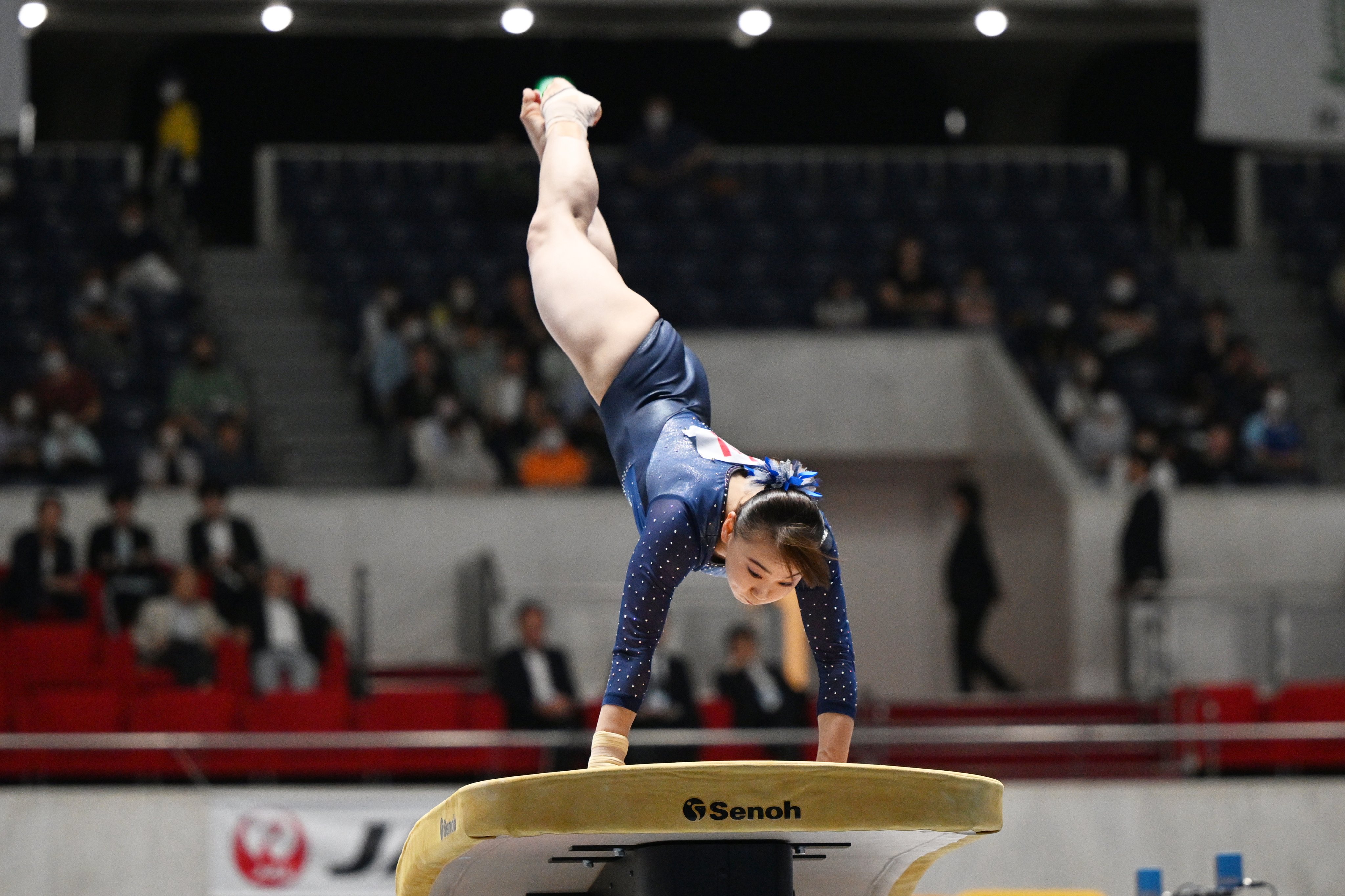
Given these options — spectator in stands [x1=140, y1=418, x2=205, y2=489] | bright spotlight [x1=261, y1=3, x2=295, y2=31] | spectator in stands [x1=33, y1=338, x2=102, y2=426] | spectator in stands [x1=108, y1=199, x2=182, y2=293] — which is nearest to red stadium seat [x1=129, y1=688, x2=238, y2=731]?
spectator in stands [x1=140, y1=418, x2=205, y2=489]

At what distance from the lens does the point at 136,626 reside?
344 inches

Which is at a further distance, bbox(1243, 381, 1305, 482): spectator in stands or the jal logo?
bbox(1243, 381, 1305, 482): spectator in stands

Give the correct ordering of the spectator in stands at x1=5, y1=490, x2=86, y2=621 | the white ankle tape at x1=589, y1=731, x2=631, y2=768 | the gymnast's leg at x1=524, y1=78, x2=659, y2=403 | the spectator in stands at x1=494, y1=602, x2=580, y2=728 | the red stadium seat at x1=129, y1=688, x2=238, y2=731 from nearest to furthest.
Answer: the white ankle tape at x1=589, y1=731, x2=631, y2=768
the gymnast's leg at x1=524, y1=78, x2=659, y2=403
the red stadium seat at x1=129, y1=688, x2=238, y2=731
the spectator in stands at x1=494, y1=602, x2=580, y2=728
the spectator in stands at x1=5, y1=490, x2=86, y2=621

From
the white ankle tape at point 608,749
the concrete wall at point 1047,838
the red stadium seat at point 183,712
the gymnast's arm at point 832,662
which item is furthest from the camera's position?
the red stadium seat at point 183,712

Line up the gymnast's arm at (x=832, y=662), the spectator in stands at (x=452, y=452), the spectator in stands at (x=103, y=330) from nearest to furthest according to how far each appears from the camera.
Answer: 1. the gymnast's arm at (x=832, y=662)
2. the spectator in stands at (x=452, y=452)
3. the spectator in stands at (x=103, y=330)

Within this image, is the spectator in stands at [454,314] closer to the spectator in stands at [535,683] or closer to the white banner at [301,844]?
the spectator in stands at [535,683]

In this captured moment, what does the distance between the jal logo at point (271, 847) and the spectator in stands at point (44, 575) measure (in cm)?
203

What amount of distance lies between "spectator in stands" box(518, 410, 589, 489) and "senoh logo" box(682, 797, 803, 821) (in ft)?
27.4

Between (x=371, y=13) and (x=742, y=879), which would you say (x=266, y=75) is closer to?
(x=371, y=13)

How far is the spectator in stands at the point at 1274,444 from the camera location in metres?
11.0

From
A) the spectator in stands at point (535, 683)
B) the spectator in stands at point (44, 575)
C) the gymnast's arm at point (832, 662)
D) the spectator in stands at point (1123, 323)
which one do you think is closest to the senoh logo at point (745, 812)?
the gymnast's arm at point (832, 662)

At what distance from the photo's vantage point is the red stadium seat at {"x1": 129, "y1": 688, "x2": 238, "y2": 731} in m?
7.96

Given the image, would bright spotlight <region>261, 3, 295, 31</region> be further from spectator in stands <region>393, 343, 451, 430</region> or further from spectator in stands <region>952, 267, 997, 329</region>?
spectator in stands <region>952, 267, 997, 329</region>

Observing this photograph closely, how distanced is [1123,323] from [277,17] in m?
6.01
